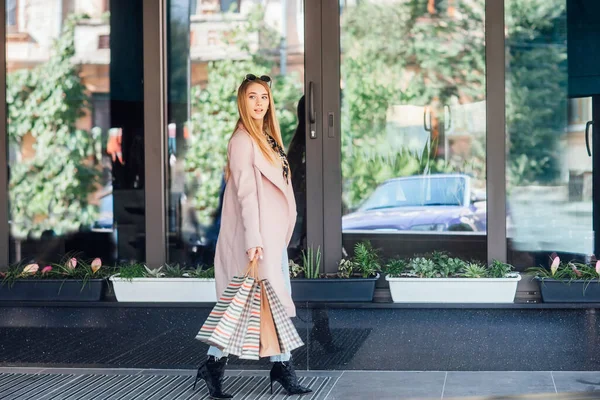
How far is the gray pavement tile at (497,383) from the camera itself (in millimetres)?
4328

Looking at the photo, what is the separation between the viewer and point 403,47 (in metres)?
5.52

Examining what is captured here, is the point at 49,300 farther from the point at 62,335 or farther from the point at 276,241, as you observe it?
the point at 276,241

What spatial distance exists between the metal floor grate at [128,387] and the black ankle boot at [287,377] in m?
0.04

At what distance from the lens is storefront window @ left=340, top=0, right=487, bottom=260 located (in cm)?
529

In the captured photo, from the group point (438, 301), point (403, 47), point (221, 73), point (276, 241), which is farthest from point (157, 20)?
point (438, 301)

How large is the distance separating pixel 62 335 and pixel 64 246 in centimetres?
73

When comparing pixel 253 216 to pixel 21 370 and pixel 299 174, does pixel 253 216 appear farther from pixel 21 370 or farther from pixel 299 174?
pixel 21 370

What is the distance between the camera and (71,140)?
5723 mm

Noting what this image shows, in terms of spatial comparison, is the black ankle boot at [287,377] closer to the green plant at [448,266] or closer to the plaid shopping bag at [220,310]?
the plaid shopping bag at [220,310]

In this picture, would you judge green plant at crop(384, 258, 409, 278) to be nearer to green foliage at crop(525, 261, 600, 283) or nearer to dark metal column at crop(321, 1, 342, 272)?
dark metal column at crop(321, 1, 342, 272)

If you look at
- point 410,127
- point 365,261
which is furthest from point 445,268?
point 410,127

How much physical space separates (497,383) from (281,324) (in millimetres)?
1164

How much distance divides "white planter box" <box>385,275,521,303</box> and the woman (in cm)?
87

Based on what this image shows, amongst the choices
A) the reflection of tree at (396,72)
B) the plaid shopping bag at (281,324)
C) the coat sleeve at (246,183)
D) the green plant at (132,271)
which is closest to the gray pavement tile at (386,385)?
the plaid shopping bag at (281,324)
